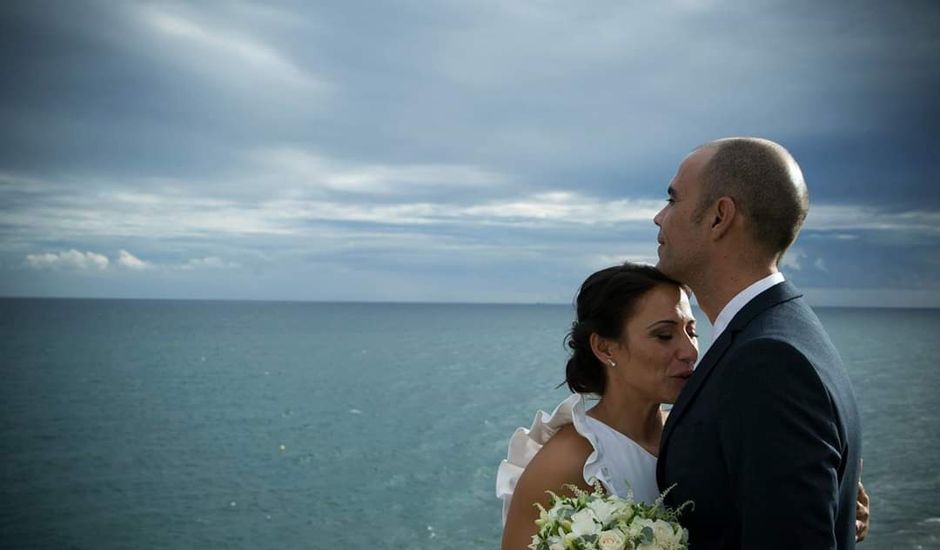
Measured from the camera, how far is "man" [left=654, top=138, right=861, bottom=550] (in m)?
3.05

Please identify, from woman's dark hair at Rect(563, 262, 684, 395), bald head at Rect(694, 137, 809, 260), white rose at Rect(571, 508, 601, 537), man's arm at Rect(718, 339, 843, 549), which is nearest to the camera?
man's arm at Rect(718, 339, 843, 549)

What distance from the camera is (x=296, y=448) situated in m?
49.1

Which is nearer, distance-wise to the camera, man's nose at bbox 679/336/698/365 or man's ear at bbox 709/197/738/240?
man's ear at bbox 709/197/738/240

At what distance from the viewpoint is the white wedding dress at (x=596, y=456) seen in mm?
4520

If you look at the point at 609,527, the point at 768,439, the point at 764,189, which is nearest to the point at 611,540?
the point at 609,527

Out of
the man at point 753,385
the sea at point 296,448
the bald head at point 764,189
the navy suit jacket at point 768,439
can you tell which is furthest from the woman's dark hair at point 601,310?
the sea at point 296,448

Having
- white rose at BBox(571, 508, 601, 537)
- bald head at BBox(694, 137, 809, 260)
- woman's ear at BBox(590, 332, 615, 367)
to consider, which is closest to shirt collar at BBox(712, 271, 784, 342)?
bald head at BBox(694, 137, 809, 260)

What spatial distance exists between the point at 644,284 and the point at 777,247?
0.97 metres

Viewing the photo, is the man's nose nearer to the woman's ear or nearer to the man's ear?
the woman's ear

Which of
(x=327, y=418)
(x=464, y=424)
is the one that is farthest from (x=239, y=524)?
(x=327, y=418)

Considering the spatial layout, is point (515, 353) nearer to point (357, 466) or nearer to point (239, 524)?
point (357, 466)

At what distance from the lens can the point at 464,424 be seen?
5428 cm

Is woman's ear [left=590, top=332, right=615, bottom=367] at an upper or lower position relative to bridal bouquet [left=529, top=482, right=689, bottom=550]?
upper

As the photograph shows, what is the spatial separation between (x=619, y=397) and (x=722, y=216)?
151cm
